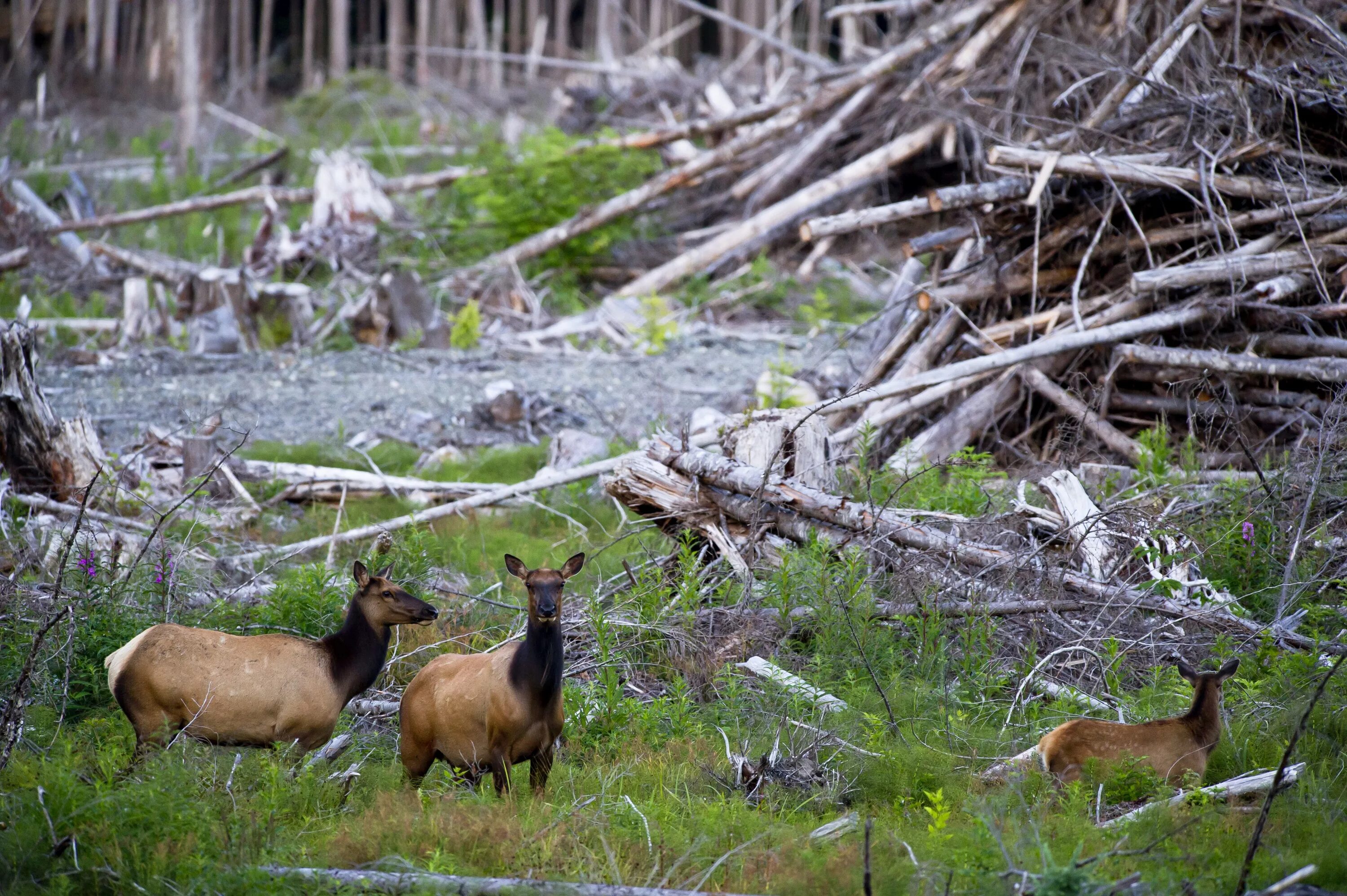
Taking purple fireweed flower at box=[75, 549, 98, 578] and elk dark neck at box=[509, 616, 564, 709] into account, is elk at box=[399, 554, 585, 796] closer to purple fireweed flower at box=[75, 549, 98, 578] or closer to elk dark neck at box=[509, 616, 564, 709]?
elk dark neck at box=[509, 616, 564, 709]

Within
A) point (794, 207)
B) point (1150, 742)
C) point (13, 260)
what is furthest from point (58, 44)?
point (1150, 742)

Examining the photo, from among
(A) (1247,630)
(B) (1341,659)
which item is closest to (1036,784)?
(B) (1341,659)

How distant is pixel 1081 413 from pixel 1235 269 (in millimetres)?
1458

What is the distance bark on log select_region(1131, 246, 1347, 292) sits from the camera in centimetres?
793

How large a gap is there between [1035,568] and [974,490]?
35.2 inches

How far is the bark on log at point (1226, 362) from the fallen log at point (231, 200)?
9424 mm

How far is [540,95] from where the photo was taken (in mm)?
24734

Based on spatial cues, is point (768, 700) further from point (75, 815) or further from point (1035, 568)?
point (75, 815)

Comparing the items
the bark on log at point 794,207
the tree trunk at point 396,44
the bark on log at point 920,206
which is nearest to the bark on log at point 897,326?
the bark on log at point 920,206

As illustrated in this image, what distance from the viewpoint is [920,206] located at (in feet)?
27.5

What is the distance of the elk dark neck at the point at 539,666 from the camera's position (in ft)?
13.9

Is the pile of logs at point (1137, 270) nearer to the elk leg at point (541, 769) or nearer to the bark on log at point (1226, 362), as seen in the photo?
the bark on log at point (1226, 362)

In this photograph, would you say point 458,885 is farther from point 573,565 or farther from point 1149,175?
point 1149,175

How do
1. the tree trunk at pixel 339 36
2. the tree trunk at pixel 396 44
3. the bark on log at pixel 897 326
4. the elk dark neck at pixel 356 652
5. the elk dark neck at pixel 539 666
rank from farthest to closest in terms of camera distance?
the tree trunk at pixel 396 44 < the tree trunk at pixel 339 36 < the bark on log at pixel 897 326 < the elk dark neck at pixel 356 652 < the elk dark neck at pixel 539 666
